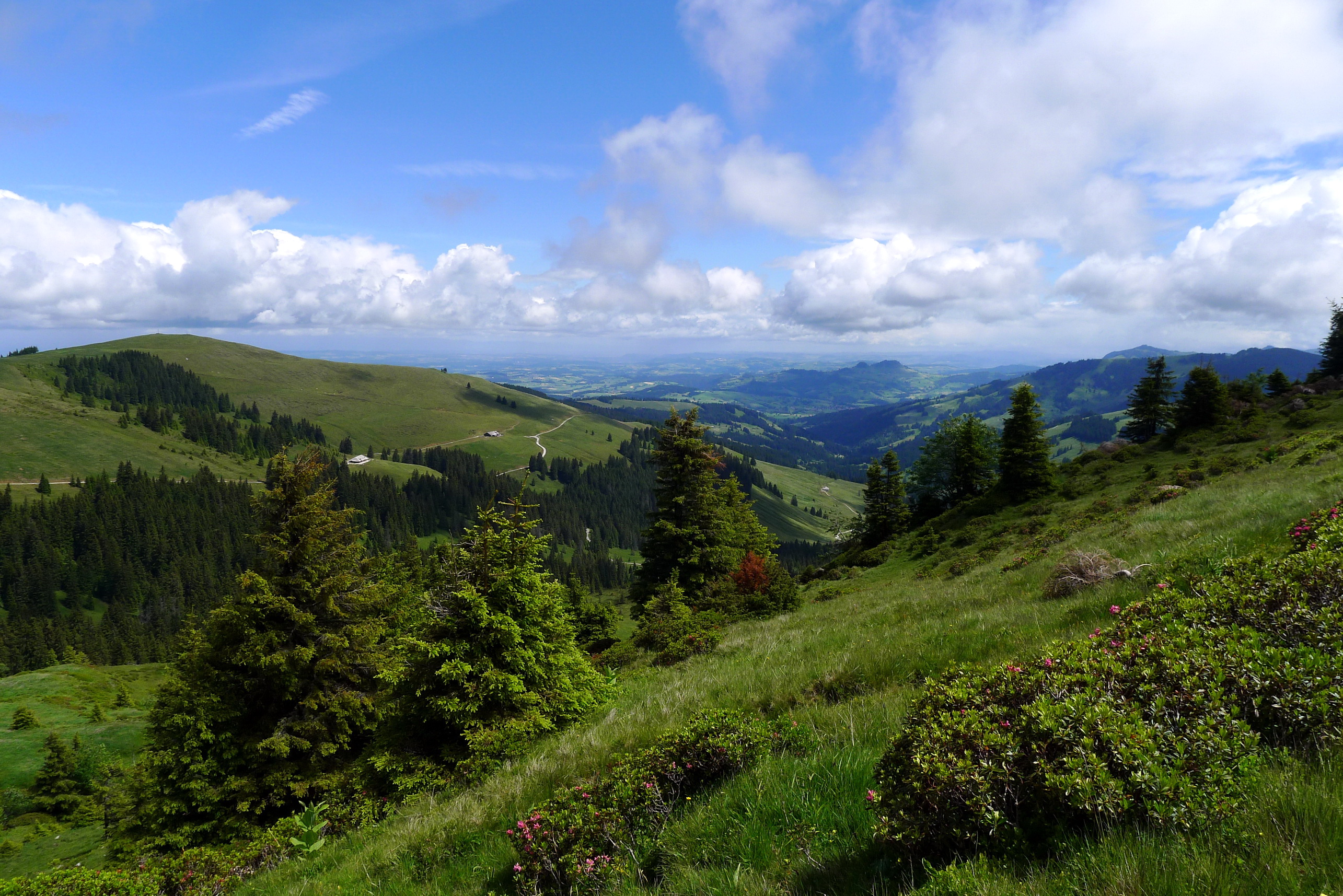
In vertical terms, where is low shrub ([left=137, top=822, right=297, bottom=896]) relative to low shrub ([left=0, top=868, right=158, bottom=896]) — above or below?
below

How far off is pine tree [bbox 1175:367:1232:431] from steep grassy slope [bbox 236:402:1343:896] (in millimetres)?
32668

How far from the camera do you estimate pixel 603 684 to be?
14.0 metres

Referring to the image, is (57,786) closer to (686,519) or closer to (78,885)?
(686,519)

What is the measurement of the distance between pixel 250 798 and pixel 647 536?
25.6 meters

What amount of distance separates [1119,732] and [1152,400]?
73.8 metres

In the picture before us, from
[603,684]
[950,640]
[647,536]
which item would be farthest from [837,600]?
[950,640]

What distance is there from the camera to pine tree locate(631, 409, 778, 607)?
38.6 m

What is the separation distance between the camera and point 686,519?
39.1 m

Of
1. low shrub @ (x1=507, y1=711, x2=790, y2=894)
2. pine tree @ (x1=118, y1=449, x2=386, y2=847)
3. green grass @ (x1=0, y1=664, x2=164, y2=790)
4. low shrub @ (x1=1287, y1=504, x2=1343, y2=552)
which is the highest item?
low shrub @ (x1=1287, y1=504, x2=1343, y2=552)

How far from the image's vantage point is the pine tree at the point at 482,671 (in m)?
12.1

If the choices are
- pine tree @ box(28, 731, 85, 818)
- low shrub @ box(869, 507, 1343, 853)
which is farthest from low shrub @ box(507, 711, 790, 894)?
pine tree @ box(28, 731, 85, 818)

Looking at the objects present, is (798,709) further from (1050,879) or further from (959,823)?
(1050,879)

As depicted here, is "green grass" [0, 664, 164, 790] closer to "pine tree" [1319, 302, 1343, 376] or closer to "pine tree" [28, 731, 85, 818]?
"pine tree" [28, 731, 85, 818]

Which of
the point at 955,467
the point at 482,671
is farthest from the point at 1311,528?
the point at 955,467
